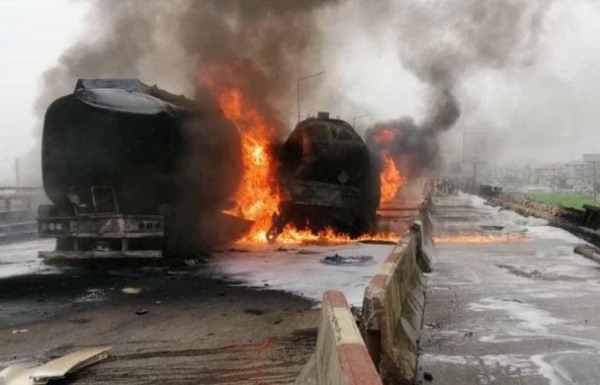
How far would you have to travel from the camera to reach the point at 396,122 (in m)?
40.5

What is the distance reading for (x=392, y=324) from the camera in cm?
532

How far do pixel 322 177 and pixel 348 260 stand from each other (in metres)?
4.42

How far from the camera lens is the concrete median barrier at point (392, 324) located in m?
4.70

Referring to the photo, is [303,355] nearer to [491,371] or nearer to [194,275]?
[491,371]

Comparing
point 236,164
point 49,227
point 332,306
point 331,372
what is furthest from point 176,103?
point 331,372

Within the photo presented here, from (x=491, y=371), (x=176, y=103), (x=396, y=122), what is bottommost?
(x=491, y=371)

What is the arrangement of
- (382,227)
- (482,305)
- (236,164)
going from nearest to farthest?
(482,305)
(236,164)
(382,227)

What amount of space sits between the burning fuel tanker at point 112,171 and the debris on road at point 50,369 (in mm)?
5440

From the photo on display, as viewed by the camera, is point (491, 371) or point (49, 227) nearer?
point (491, 371)

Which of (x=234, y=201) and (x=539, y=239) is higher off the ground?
(x=234, y=201)

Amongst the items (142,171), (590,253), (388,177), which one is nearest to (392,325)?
(142,171)

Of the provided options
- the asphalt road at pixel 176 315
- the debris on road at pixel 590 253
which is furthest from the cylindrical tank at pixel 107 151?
the debris on road at pixel 590 253

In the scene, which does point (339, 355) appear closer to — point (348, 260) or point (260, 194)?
point (348, 260)

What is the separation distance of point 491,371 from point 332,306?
206cm
